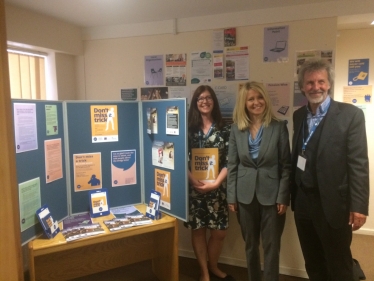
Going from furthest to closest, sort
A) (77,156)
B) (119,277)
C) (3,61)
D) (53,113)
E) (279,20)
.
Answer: (119,277) → (279,20) → (77,156) → (53,113) → (3,61)

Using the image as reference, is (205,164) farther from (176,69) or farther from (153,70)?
(153,70)

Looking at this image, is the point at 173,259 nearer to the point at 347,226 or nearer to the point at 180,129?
the point at 180,129

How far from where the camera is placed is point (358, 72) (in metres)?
3.18

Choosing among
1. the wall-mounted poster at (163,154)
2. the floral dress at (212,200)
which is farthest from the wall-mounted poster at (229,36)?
the wall-mounted poster at (163,154)

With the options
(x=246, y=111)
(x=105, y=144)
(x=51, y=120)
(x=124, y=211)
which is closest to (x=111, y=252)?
(x=124, y=211)

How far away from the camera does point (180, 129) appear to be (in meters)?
2.04

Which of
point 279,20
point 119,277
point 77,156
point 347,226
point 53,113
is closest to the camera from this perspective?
point 347,226

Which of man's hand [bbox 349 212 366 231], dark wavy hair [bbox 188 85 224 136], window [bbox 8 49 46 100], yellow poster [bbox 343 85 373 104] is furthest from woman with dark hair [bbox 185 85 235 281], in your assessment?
yellow poster [bbox 343 85 373 104]

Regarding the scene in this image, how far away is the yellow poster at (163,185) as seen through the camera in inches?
86.0

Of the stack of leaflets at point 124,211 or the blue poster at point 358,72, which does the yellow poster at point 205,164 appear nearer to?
the stack of leaflets at point 124,211

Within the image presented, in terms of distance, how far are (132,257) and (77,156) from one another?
3.31ft

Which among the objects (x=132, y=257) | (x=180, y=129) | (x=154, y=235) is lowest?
(x=132, y=257)

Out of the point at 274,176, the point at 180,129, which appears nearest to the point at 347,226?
the point at 274,176

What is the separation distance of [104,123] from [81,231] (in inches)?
29.8
